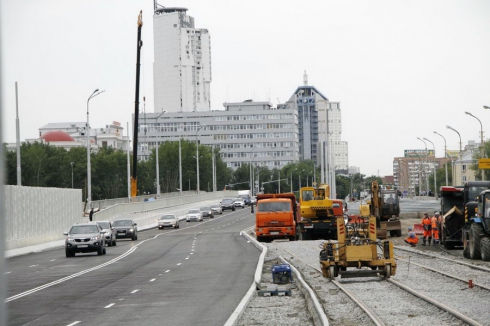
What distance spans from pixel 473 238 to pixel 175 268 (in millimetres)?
11865

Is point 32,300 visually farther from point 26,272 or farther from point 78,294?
point 26,272

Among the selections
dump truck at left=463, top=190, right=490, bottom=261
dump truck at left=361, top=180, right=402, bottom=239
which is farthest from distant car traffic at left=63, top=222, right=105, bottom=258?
dump truck at left=361, top=180, right=402, bottom=239

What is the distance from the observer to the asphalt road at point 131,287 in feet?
57.7

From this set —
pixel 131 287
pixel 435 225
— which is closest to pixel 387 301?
pixel 131 287

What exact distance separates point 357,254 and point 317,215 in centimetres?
2674

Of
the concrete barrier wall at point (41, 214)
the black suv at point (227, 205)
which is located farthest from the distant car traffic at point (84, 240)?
the black suv at point (227, 205)

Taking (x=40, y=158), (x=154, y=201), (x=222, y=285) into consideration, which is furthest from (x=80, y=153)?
(x=222, y=285)

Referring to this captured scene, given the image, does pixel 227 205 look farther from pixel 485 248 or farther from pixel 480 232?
pixel 485 248

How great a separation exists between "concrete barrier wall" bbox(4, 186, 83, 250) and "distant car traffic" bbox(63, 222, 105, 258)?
3.22m

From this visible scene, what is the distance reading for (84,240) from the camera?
4169 cm

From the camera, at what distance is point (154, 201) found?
3770 inches

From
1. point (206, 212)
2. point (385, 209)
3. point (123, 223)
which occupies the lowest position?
point (206, 212)

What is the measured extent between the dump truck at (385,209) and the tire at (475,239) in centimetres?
1948

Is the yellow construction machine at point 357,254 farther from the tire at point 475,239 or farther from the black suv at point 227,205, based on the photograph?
the black suv at point 227,205
